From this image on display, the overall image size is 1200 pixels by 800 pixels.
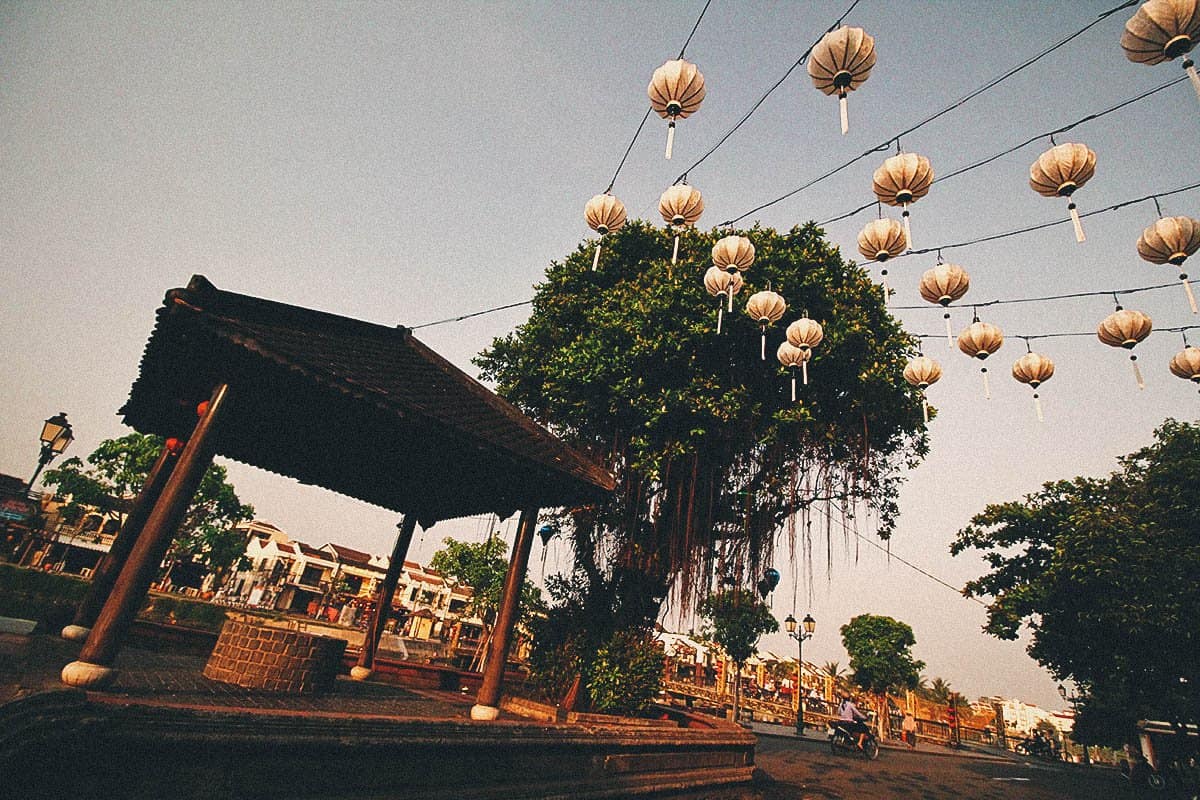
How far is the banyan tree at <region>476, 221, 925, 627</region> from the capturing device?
1076 cm

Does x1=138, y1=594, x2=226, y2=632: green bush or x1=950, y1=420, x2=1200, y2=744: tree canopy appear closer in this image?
Answer: x1=950, y1=420, x2=1200, y2=744: tree canopy

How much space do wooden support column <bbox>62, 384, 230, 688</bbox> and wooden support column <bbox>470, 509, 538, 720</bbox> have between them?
11.0ft

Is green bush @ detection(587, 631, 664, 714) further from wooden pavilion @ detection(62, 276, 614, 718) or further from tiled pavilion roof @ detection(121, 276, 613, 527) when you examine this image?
tiled pavilion roof @ detection(121, 276, 613, 527)

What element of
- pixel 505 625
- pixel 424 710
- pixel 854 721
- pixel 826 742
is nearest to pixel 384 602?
pixel 424 710

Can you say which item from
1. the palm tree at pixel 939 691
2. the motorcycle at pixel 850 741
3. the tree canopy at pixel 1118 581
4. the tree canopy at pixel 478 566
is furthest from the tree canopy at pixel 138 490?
the palm tree at pixel 939 691

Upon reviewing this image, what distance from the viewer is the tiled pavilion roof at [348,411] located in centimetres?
477

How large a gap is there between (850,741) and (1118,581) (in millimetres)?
9887

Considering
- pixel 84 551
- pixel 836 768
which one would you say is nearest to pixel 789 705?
pixel 836 768

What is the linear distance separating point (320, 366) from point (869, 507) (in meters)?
13.4

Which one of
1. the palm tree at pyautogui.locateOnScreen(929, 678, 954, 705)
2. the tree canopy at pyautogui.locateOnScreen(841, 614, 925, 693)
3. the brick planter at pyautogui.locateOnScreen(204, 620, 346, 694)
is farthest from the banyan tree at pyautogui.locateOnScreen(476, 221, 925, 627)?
the palm tree at pyautogui.locateOnScreen(929, 678, 954, 705)

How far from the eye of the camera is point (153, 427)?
310 inches

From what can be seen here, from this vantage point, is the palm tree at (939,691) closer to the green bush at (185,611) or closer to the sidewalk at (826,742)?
the sidewalk at (826,742)

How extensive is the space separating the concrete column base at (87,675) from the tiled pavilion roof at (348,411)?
6.53 feet

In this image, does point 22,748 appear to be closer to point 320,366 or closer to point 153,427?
point 320,366
